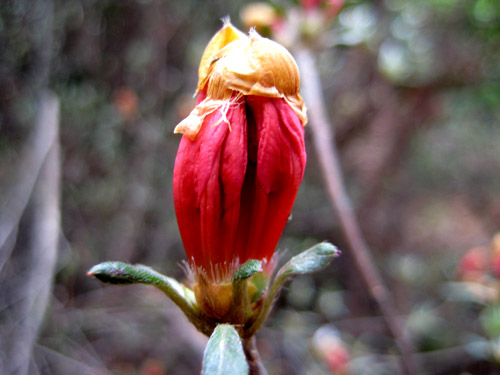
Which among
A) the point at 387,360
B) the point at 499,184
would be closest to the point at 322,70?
the point at 387,360

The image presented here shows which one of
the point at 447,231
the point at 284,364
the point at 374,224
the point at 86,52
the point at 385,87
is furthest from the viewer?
the point at 447,231

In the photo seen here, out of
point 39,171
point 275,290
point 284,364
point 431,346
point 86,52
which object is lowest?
point 431,346

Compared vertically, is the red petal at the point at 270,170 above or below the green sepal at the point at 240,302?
above

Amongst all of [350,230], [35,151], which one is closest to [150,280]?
[350,230]

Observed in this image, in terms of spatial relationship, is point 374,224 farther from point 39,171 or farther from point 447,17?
point 39,171

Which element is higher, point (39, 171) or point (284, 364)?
point (39, 171)

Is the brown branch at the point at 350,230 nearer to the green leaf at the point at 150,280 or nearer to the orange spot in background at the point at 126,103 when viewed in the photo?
the green leaf at the point at 150,280

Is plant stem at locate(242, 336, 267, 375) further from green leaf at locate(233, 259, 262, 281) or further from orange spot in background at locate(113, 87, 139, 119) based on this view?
orange spot in background at locate(113, 87, 139, 119)

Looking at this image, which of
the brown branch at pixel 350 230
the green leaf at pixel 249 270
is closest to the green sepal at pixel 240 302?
the green leaf at pixel 249 270
